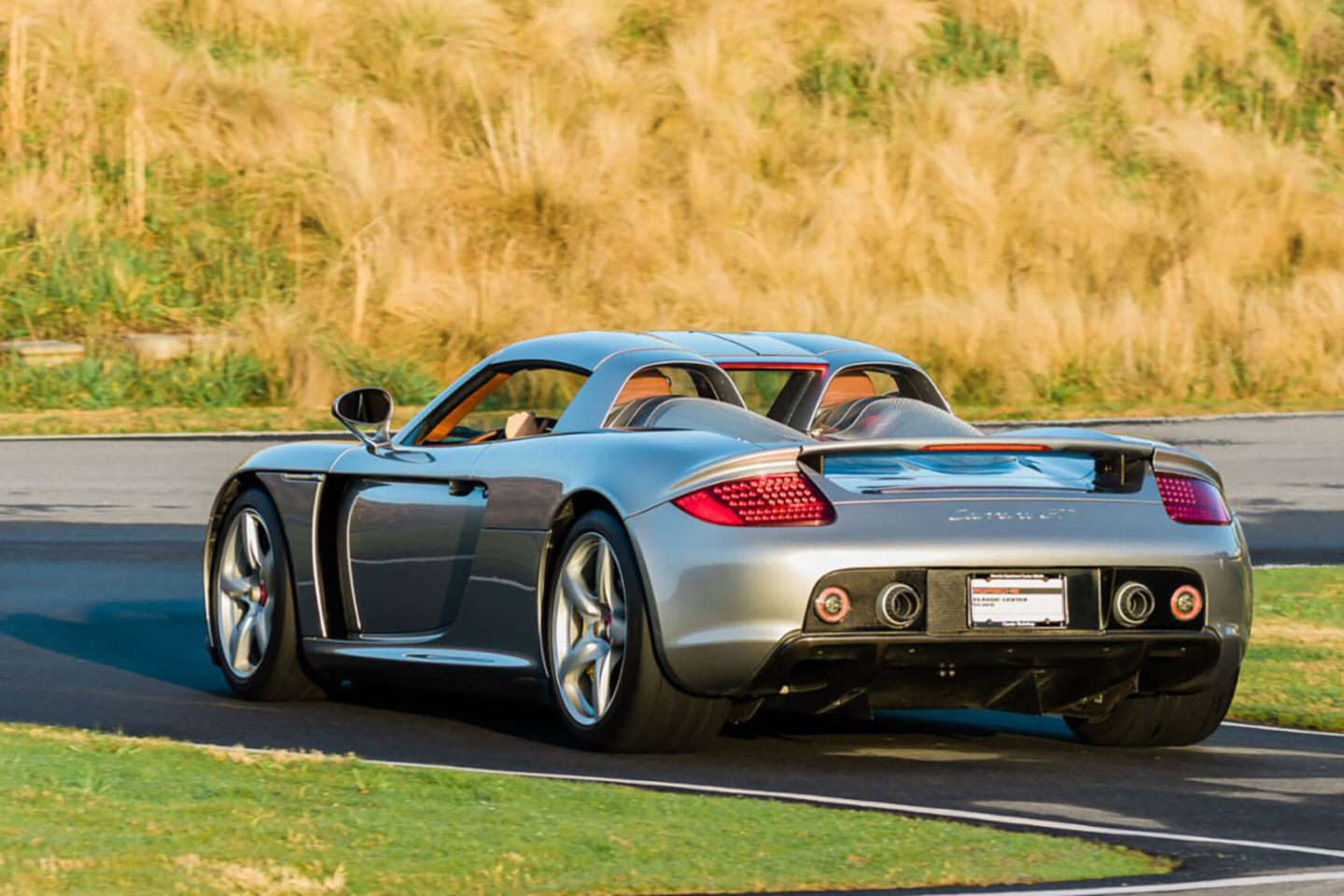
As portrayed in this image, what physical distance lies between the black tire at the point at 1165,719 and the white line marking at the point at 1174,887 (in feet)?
7.06

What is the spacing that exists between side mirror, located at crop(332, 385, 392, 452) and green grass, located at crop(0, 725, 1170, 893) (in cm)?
203

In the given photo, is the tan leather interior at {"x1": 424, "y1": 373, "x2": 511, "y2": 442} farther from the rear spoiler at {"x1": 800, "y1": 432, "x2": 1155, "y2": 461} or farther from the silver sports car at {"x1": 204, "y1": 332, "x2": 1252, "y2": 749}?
the rear spoiler at {"x1": 800, "y1": 432, "x2": 1155, "y2": 461}

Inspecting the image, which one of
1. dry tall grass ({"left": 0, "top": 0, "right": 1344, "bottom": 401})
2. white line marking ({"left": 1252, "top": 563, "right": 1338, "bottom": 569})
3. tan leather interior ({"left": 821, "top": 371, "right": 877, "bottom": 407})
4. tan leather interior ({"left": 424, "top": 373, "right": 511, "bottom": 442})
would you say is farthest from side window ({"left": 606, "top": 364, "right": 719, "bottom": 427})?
dry tall grass ({"left": 0, "top": 0, "right": 1344, "bottom": 401})

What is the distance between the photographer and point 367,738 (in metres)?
8.29

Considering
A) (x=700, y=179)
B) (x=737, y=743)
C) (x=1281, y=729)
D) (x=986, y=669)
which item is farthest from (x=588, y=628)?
(x=700, y=179)

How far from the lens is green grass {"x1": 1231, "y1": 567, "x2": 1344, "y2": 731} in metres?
9.26

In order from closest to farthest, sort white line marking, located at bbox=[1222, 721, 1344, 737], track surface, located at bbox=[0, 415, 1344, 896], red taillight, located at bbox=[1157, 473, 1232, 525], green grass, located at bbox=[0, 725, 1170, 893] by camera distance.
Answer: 1. green grass, located at bbox=[0, 725, 1170, 893]
2. track surface, located at bbox=[0, 415, 1344, 896]
3. red taillight, located at bbox=[1157, 473, 1232, 525]
4. white line marking, located at bbox=[1222, 721, 1344, 737]

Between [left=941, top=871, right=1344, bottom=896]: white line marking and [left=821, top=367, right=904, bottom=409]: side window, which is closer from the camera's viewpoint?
[left=941, top=871, right=1344, bottom=896]: white line marking

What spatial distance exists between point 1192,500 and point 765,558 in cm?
145

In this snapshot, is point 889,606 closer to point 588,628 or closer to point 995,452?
point 995,452

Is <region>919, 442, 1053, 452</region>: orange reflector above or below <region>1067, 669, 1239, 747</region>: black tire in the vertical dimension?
above

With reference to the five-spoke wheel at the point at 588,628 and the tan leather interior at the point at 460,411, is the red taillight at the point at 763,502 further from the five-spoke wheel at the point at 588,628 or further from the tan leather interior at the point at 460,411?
the tan leather interior at the point at 460,411

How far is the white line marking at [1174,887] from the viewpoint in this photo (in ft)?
18.8

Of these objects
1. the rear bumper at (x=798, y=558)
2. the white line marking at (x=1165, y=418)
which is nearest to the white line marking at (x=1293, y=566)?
the rear bumper at (x=798, y=558)
